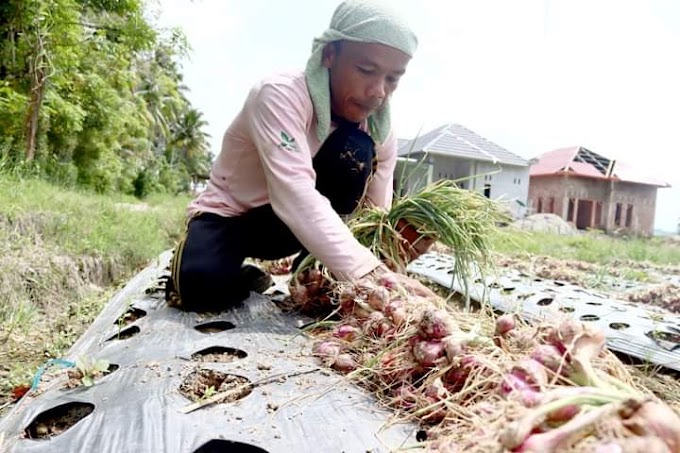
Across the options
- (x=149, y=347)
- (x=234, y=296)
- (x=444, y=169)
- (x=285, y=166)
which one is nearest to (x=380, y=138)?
(x=285, y=166)

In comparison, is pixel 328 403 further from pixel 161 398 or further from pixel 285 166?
pixel 285 166

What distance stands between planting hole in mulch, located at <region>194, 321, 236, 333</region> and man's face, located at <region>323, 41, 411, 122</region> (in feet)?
2.41

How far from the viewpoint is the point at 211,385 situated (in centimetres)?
97

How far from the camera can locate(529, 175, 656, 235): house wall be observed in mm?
16328

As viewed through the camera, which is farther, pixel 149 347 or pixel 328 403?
pixel 149 347

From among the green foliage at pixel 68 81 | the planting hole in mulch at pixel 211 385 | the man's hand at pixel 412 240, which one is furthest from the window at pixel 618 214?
the planting hole in mulch at pixel 211 385

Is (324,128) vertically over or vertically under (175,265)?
over

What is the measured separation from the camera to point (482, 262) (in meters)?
1.54

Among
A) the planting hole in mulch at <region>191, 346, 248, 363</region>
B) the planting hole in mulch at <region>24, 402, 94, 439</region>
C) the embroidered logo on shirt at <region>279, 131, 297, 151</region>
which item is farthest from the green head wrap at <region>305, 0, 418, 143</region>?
the planting hole in mulch at <region>24, 402, 94, 439</region>

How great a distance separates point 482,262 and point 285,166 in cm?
66

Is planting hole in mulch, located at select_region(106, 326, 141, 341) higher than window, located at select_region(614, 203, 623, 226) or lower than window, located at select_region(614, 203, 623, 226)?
lower

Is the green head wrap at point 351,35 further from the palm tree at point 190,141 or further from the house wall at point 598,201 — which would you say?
the palm tree at point 190,141

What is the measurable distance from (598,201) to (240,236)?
17.4 metres

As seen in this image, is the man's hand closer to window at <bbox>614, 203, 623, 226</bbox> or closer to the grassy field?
the grassy field
